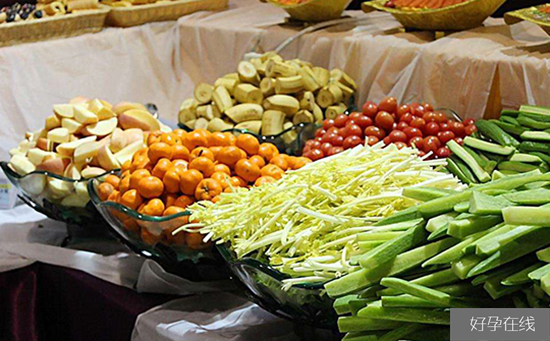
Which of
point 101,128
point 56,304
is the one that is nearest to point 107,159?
point 101,128

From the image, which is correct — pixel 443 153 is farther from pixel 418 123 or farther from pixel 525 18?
pixel 525 18

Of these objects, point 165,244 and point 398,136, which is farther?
point 398,136

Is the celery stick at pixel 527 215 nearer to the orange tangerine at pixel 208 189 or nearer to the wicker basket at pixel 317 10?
the orange tangerine at pixel 208 189

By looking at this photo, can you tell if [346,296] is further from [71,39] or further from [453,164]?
[71,39]

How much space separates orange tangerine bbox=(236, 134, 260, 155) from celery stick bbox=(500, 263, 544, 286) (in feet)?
2.98

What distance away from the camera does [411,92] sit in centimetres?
222

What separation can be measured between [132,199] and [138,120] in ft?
1.63

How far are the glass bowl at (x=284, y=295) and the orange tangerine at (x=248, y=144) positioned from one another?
1.39 feet

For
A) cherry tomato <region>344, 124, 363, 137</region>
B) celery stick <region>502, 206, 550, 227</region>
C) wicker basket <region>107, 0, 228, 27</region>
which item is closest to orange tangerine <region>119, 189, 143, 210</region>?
cherry tomato <region>344, 124, 363, 137</region>

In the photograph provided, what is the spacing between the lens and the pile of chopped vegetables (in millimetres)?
1153

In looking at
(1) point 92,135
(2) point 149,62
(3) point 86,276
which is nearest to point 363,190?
(3) point 86,276

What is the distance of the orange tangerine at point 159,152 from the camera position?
1.62m

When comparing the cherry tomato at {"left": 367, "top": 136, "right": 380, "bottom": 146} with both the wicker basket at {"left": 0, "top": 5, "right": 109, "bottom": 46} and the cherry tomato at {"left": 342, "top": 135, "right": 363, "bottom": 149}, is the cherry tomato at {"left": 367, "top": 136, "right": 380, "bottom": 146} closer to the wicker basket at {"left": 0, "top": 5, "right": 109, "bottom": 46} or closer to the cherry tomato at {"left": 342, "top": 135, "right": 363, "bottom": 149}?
the cherry tomato at {"left": 342, "top": 135, "right": 363, "bottom": 149}

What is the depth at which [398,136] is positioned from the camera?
1812 mm
